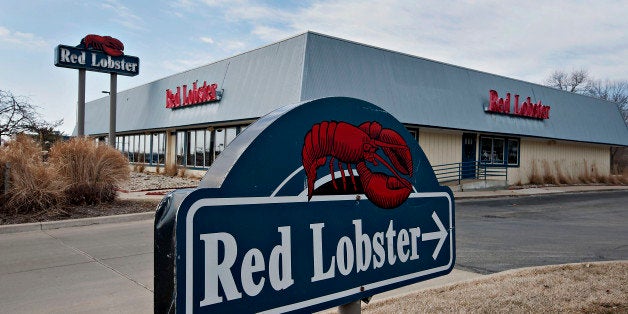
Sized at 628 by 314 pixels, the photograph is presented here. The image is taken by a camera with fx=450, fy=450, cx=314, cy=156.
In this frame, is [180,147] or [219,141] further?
[180,147]

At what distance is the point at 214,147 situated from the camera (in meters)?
23.8

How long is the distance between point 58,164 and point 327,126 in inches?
446

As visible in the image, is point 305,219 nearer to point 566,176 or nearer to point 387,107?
point 387,107

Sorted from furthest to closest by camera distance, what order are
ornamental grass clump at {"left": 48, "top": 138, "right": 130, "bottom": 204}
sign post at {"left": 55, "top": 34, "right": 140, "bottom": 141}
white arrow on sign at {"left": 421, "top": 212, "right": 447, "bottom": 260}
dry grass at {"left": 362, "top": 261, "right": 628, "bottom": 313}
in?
sign post at {"left": 55, "top": 34, "right": 140, "bottom": 141} → ornamental grass clump at {"left": 48, "top": 138, "right": 130, "bottom": 204} → dry grass at {"left": 362, "top": 261, "right": 628, "bottom": 313} → white arrow on sign at {"left": 421, "top": 212, "right": 447, "bottom": 260}

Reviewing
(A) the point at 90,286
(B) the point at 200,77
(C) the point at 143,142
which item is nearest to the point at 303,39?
(B) the point at 200,77

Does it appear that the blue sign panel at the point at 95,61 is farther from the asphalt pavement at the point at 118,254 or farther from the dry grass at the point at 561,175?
the dry grass at the point at 561,175

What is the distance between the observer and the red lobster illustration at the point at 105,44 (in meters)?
26.0

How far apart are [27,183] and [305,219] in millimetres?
10683

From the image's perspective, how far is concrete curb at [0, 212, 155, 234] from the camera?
8867 mm

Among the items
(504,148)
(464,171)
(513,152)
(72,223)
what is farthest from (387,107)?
(72,223)

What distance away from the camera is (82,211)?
10.7m

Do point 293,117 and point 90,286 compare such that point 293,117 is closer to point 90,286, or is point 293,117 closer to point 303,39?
point 90,286

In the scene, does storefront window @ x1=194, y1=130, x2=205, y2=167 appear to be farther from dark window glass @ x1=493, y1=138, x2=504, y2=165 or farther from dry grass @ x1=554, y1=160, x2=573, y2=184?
dry grass @ x1=554, y1=160, x2=573, y2=184

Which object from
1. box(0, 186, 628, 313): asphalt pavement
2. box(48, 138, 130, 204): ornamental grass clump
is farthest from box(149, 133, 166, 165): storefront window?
box(0, 186, 628, 313): asphalt pavement
